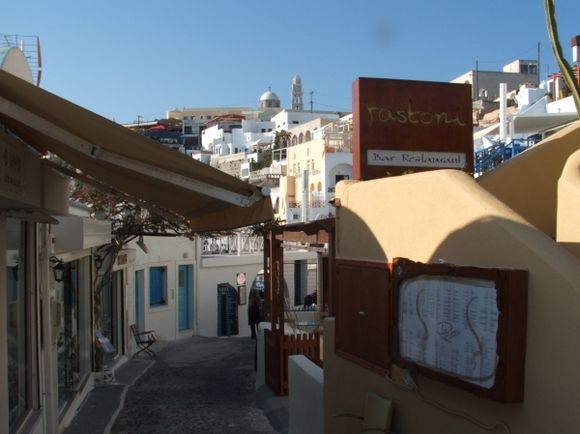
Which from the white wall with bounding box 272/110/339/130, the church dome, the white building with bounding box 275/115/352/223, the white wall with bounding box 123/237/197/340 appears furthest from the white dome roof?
the white wall with bounding box 123/237/197/340

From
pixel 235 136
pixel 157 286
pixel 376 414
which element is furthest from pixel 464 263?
pixel 235 136

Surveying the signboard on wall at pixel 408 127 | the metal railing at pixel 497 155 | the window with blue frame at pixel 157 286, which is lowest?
the window with blue frame at pixel 157 286

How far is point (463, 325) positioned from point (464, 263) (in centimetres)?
41

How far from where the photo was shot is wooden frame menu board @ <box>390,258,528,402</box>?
2.99m

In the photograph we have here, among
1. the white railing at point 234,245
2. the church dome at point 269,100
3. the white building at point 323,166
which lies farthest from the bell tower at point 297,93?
the white railing at point 234,245

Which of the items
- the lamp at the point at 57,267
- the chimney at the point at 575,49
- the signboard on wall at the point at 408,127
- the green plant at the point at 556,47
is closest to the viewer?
the green plant at the point at 556,47

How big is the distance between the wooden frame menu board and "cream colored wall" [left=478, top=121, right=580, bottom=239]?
1.31 metres

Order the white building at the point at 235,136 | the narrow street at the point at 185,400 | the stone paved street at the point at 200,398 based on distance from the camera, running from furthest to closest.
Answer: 1. the white building at the point at 235,136
2. the stone paved street at the point at 200,398
3. the narrow street at the point at 185,400

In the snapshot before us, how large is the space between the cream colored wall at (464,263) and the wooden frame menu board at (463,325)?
0.27 ft

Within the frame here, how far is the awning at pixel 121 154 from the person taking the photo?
335cm

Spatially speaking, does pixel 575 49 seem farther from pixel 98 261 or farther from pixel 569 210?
pixel 569 210

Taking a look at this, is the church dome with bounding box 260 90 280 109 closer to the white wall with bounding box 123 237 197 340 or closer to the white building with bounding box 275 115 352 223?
the white building with bounding box 275 115 352 223

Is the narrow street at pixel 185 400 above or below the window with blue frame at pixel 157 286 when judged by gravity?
below

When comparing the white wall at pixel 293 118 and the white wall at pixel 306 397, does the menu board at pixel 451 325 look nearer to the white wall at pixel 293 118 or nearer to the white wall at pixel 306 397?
the white wall at pixel 306 397
